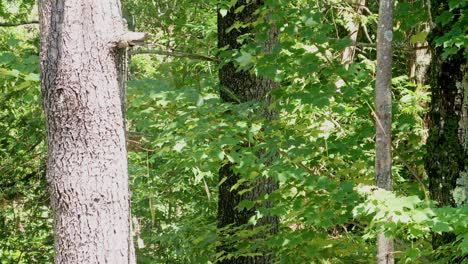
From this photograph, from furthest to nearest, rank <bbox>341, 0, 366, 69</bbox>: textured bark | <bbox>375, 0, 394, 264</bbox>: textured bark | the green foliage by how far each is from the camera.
A: <bbox>341, 0, 366, 69</bbox>: textured bark < <bbox>375, 0, 394, 264</bbox>: textured bark < the green foliage

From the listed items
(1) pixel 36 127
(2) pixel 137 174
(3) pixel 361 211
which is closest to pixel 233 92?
(2) pixel 137 174

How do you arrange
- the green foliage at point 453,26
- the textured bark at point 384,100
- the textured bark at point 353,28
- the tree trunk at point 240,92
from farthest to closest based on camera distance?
the tree trunk at point 240,92, the textured bark at point 353,28, the textured bark at point 384,100, the green foliage at point 453,26

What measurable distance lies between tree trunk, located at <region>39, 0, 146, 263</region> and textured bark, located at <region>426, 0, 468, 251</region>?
88.6 inches

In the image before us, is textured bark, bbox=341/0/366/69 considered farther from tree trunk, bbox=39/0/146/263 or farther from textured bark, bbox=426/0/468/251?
tree trunk, bbox=39/0/146/263

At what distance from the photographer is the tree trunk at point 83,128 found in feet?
11.5

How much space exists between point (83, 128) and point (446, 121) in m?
2.56

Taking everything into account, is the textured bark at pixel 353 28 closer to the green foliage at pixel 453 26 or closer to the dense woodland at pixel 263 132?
the dense woodland at pixel 263 132

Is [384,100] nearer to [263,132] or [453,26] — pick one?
[453,26]

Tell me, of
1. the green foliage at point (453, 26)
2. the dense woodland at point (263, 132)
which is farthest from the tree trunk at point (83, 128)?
the green foliage at point (453, 26)

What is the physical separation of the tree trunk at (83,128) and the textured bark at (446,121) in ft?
7.39

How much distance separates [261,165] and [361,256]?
161 cm

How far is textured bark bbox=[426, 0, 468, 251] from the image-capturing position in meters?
4.44

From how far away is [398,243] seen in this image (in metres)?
5.71

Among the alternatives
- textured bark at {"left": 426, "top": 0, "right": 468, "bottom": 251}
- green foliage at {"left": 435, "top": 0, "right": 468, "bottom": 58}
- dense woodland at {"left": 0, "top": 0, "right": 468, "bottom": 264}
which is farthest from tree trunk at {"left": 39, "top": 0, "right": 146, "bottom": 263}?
textured bark at {"left": 426, "top": 0, "right": 468, "bottom": 251}
